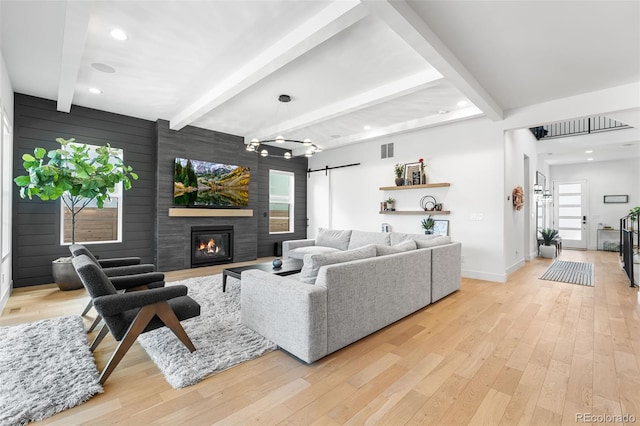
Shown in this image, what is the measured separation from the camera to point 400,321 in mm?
3230

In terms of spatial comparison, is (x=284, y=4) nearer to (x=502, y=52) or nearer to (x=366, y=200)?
(x=502, y=52)

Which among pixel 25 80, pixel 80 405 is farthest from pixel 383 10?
pixel 25 80

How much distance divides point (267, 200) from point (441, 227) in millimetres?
4270

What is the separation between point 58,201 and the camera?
4828 mm

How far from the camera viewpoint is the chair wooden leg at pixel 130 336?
208 centimetres

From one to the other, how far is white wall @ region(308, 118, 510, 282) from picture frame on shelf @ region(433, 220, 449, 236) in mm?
90

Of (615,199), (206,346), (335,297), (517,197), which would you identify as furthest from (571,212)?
(206,346)

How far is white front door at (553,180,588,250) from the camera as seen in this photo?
941cm

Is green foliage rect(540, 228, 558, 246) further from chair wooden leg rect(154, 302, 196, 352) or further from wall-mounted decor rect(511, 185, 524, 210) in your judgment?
chair wooden leg rect(154, 302, 196, 352)

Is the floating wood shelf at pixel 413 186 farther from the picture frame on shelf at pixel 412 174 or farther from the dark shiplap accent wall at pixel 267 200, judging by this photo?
the dark shiplap accent wall at pixel 267 200

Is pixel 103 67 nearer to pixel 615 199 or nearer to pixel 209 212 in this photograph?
pixel 209 212

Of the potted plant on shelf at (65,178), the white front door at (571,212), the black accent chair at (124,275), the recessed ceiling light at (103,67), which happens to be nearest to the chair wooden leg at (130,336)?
the black accent chair at (124,275)

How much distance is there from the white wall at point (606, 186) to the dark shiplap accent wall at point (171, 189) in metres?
10.3

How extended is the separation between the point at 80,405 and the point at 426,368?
92.1 inches
